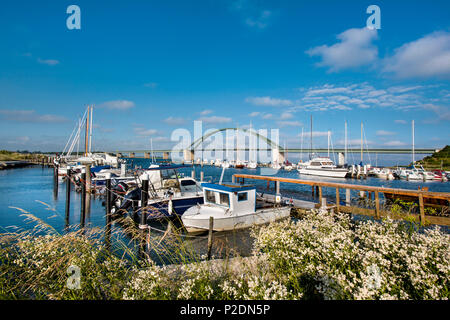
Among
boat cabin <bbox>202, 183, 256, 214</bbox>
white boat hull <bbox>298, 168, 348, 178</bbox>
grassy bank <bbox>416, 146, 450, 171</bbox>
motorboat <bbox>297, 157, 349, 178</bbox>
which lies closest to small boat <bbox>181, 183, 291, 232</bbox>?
boat cabin <bbox>202, 183, 256, 214</bbox>

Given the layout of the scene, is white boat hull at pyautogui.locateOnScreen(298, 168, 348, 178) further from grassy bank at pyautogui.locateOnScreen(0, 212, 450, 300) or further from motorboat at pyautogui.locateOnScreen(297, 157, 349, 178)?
grassy bank at pyautogui.locateOnScreen(0, 212, 450, 300)

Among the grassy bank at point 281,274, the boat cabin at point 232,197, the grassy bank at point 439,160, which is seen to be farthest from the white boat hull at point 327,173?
the grassy bank at point 281,274

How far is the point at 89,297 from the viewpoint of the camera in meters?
3.94

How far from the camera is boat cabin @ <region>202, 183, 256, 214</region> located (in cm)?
1339

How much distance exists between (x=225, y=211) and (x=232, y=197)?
0.92 meters

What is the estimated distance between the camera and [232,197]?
43.9 feet

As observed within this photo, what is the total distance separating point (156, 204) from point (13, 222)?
9.41 m

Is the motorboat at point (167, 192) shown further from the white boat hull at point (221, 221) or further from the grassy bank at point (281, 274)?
the grassy bank at point (281, 274)

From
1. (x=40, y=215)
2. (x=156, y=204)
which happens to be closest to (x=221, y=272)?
(x=156, y=204)

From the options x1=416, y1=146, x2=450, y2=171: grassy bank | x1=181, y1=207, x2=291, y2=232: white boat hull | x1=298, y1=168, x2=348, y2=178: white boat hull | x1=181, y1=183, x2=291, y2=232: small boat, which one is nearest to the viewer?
x1=181, y1=207, x2=291, y2=232: white boat hull

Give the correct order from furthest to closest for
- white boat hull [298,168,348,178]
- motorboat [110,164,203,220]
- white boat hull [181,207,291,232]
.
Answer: white boat hull [298,168,348,178]
motorboat [110,164,203,220]
white boat hull [181,207,291,232]

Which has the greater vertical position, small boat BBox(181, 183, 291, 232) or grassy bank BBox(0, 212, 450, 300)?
grassy bank BBox(0, 212, 450, 300)

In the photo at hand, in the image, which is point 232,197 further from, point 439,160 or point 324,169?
point 439,160
